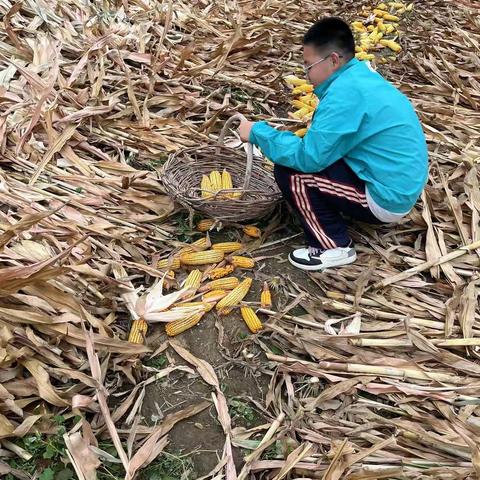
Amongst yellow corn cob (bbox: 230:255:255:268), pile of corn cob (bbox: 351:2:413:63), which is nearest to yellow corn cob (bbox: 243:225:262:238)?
yellow corn cob (bbox: 230:255:255:268)

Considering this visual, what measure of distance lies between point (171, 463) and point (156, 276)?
2.85 feet

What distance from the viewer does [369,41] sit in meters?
4.89

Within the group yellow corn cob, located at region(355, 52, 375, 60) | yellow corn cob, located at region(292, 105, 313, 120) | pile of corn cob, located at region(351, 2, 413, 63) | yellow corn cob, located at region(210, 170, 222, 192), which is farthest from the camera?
pile of corn cob, located at region(351, 2, 413, 63)

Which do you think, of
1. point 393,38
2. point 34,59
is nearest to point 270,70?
point 393,38

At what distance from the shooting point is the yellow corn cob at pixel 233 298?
278 centimetres

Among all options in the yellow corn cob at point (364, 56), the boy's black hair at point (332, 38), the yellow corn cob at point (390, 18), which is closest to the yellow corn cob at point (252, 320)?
the boy's black hair at point (332, 38)

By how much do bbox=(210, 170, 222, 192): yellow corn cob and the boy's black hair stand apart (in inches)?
33.5

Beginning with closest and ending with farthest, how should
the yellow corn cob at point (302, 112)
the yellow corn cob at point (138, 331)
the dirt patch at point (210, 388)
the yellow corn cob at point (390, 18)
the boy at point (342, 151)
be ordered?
the dirt patch at point (210, 388), the yellow corn cob at point (138, 331), the boy at point (342, 151), the yellow corn cob at point (302, 112), the yellow corn cob at point (390, 18)

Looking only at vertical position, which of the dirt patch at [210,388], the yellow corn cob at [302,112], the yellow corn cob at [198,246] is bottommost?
the dirt patch at [210,388]

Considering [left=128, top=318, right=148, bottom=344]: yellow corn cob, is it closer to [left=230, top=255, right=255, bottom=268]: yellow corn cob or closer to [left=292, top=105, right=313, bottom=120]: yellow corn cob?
[left=230, top=255, right=255, bottom=268]: yellow corn cob

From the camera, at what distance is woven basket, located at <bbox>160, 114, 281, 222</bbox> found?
3.06 metres

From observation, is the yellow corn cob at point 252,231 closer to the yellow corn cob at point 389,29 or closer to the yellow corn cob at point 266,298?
the yellow corn cob at point 266,298

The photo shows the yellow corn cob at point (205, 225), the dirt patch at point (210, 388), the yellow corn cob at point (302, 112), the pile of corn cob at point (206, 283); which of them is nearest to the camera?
the dirt patch at point (210, 388)

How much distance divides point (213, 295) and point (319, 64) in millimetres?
1144
